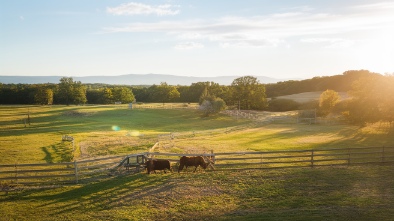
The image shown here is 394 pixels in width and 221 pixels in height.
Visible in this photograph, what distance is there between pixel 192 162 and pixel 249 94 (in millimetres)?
74011

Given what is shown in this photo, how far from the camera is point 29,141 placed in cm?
3772

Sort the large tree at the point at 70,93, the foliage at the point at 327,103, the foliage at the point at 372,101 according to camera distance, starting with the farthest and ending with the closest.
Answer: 1. the large tree at the point at 70,93
2. the foliage at the point at 327,103
3. the foliage at the point at 372,101

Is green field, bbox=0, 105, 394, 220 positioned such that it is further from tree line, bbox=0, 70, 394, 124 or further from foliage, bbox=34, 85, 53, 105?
foliage, bbox=34, 85, 53, 105

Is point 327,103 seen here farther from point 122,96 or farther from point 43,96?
point 43,96

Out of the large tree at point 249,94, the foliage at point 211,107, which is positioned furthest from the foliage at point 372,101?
the large tree at point 249,94

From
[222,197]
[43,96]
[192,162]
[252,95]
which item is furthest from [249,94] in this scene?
[222,197]

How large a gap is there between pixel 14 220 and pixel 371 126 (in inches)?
1970

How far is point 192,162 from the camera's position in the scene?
20312 millimetres

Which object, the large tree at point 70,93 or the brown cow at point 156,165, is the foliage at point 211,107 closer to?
the brown cow at point 156,165

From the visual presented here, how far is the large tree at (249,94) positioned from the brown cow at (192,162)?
7179 centimetres

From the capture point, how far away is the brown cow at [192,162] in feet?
66.4

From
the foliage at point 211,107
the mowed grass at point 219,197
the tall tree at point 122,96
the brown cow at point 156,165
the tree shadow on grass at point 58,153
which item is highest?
the tall tree at point 122,96

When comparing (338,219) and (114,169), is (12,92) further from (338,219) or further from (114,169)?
(338,219)

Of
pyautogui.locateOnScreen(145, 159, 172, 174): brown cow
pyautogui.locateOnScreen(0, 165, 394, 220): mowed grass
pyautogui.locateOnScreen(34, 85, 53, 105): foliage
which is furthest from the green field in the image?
pyautogui.locateOnScreen(34, 85, 53, 105): foliage
